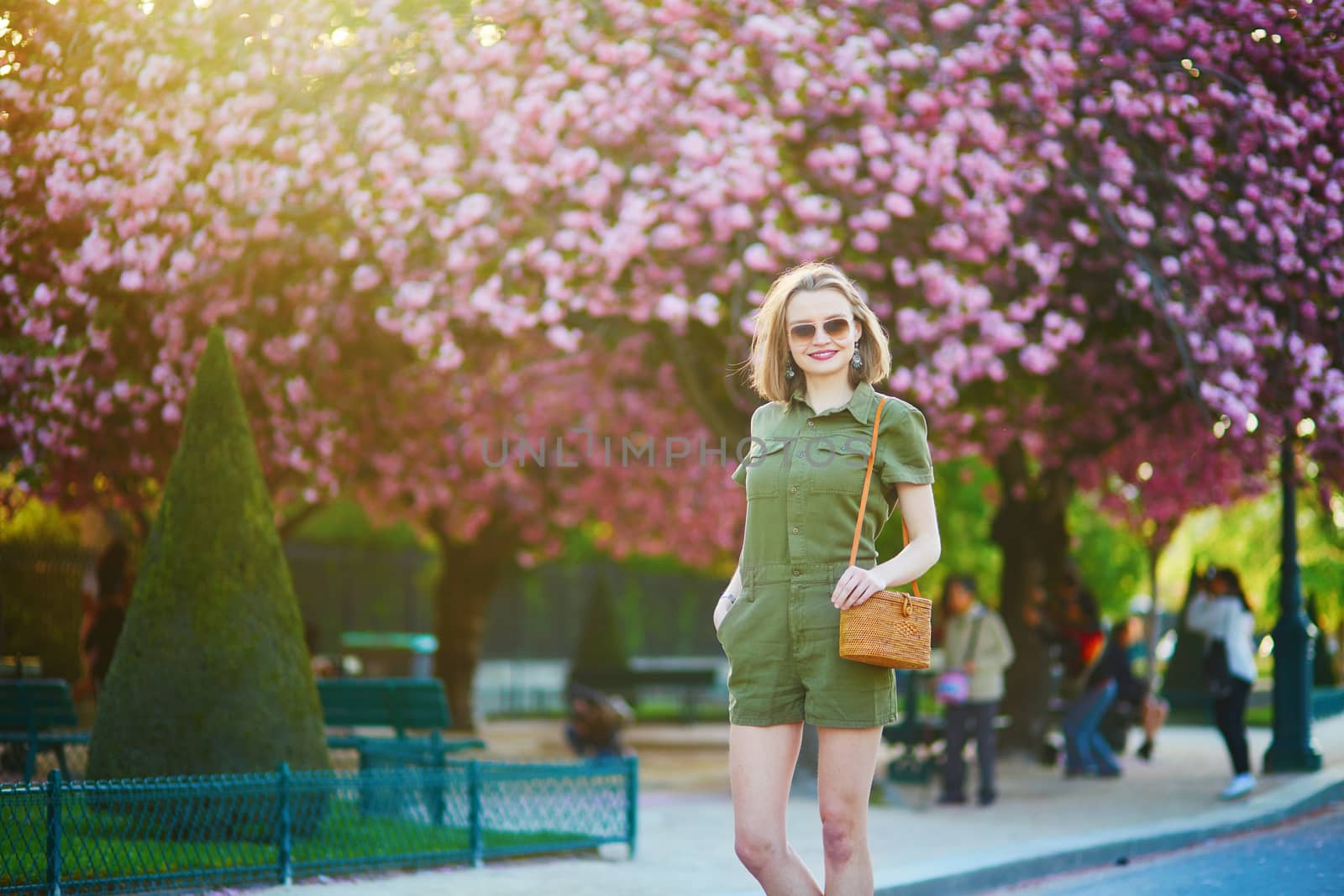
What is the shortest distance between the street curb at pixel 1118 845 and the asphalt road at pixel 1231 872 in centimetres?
9

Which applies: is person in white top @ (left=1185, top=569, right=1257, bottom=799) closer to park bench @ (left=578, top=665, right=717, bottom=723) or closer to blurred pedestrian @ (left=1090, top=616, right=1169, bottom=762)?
blurred pedestrian @ (left=1090, top=616, right=1169, bottom=762)

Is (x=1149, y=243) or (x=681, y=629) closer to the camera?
(x=1149, y=243)

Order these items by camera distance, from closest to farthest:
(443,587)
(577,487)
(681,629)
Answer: (577,487), (443,587), (681,629)

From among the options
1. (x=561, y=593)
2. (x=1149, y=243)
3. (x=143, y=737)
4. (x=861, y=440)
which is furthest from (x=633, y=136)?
(x=561, y=593)

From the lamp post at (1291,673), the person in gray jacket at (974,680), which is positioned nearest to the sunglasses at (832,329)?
the person in gray jacket at (974,680)

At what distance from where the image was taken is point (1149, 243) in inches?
499

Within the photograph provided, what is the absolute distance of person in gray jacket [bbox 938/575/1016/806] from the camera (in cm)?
1351

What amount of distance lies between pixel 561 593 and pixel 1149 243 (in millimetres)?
23936

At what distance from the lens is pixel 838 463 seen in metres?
4.60

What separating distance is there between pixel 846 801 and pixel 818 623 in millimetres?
513

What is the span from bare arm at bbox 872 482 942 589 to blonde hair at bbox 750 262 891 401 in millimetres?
415

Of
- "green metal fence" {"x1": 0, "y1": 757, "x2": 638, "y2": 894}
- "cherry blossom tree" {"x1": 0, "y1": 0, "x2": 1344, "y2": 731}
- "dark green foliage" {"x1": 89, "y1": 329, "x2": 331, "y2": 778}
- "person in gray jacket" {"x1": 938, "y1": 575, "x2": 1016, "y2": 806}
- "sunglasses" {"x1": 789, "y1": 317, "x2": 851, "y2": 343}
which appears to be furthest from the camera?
"person in gray jacket" {"x1": 938, "y1": 575, "x2": 1016, "y2": 806}

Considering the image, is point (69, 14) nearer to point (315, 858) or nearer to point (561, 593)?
point (315, 858)

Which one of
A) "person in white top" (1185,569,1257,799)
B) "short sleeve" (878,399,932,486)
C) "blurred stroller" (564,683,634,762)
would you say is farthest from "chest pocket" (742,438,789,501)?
"blurred stroller" (564,683,634,762)
